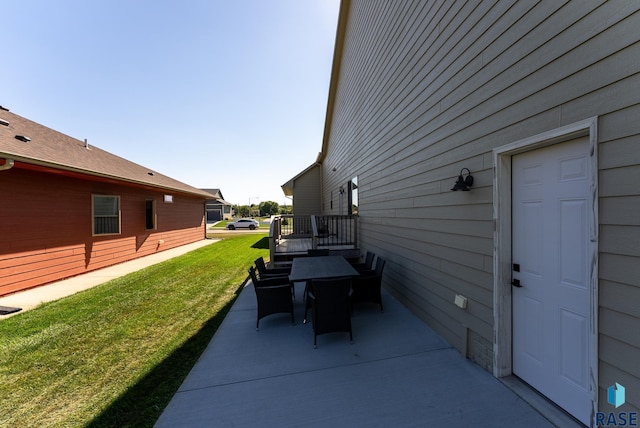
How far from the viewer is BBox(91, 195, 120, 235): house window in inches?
A: 293

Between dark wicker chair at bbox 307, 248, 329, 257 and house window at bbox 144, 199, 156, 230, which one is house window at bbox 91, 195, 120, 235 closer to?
house window at bbox 144, 199, 156, 230

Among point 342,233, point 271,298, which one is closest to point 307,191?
point 342,233

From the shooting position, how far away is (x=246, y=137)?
14.9 meters

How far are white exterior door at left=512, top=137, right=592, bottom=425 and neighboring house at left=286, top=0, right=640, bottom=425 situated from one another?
10mm

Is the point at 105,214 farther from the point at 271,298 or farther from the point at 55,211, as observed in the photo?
the point at 271,298

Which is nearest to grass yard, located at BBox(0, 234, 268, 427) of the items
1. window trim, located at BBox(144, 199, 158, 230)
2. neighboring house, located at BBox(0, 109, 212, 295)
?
neighboring house, located at BBox(0, 109, 212, 295)

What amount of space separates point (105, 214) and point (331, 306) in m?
8.46

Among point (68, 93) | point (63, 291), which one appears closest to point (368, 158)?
point (63, 291)

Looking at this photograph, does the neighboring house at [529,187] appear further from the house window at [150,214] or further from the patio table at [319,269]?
the house window at [150,214]

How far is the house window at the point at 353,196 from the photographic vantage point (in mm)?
7500

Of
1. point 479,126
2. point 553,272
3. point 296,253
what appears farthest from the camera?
point 296,253

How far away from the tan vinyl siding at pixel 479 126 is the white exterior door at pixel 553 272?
0.22m

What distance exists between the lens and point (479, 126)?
2.62 metres

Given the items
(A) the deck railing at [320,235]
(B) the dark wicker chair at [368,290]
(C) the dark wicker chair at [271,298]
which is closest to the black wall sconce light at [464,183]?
(B) the dark wicker chair at [368,290]
